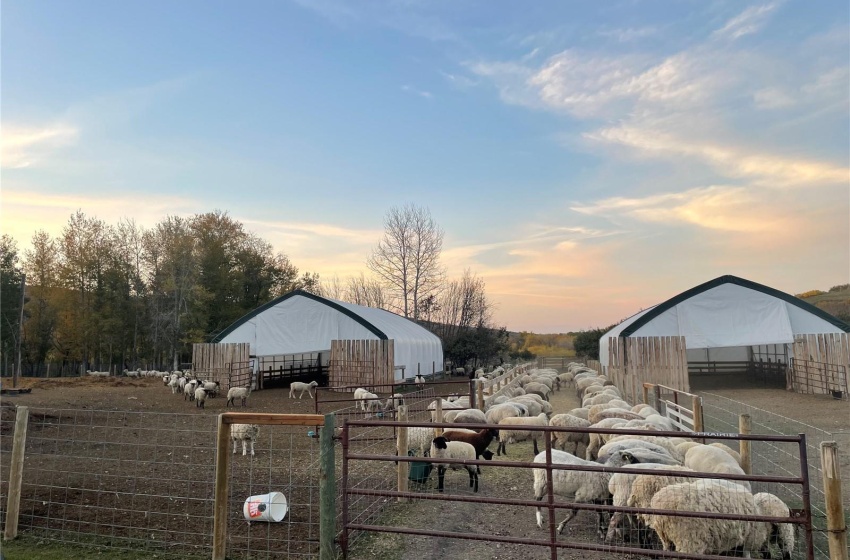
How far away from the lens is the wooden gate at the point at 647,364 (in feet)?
70.7

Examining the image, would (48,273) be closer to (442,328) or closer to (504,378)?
(442,328)

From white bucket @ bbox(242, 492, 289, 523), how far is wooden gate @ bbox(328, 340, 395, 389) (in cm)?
2093

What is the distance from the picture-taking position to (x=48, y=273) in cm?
4288

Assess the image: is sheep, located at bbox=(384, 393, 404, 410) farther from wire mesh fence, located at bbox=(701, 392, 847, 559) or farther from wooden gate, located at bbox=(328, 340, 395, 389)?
wooden gate, located at bbox=(328, 340, 395, 389)

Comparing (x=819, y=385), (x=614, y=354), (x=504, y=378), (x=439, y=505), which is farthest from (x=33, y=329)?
(x=819, y=385)

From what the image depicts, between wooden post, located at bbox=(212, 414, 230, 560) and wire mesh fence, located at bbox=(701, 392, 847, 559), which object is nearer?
wooden post, located at bbox=(212, 414, 230, 560)

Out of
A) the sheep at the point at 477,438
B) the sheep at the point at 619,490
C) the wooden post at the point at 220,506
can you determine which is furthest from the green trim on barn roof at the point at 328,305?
the wooden post at the point at 220,506

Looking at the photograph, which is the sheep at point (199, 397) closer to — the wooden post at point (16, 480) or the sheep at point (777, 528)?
the wooden post at point (16, 480)

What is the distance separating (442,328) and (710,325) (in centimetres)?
2987

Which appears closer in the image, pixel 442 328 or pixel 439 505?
pixel 439 505

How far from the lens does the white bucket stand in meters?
5.89

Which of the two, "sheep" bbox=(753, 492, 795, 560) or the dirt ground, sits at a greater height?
"sheep" bbox=(753, 492, 795, 560)

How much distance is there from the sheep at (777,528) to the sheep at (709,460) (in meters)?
1.38

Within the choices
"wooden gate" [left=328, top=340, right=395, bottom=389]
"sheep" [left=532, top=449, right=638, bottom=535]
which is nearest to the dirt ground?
"sheep" [left=532, top=449, right=638, bottom=535]
